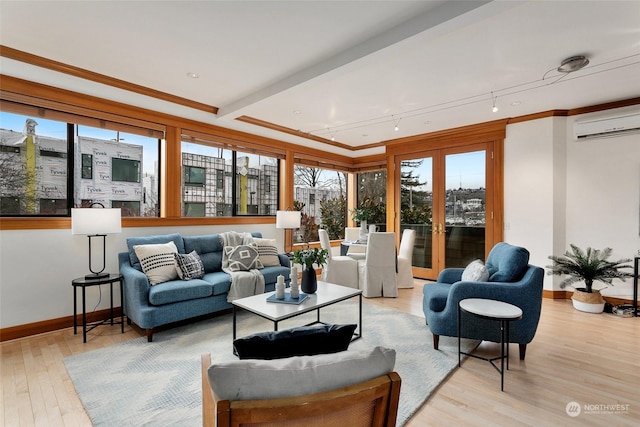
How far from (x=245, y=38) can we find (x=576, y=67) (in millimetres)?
3031

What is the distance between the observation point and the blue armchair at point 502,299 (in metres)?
2.48

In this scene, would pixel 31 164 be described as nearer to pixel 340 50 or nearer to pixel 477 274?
pixel 340 50

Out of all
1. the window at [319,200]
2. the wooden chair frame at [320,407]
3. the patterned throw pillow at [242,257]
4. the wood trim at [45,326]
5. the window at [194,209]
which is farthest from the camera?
the window at [319,200]

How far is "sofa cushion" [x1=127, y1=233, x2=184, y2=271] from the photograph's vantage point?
132 inches

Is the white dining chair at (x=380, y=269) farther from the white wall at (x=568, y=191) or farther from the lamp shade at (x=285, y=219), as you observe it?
the white wall at (x=568, y=191)

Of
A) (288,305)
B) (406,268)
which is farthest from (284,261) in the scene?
(406,268)

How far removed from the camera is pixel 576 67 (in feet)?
9.39

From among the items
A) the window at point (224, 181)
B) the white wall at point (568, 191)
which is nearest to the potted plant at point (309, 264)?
the window at point (224, 181)

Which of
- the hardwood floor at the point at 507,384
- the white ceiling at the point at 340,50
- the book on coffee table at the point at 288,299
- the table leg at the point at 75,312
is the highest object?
the white ceiling at the point at 340,50

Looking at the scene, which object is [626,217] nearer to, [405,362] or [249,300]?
[405,362]

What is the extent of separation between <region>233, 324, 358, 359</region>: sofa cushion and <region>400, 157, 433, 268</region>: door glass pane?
4.79 metres

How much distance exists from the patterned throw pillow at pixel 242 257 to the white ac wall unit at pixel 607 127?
15.1ft

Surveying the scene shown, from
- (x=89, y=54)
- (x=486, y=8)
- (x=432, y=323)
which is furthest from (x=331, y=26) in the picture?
(x=432, y=323)

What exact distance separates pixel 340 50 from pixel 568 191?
3.84 meters
